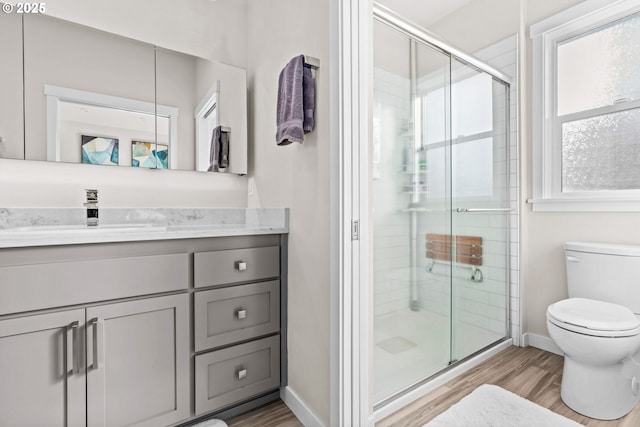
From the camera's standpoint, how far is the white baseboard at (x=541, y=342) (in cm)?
207

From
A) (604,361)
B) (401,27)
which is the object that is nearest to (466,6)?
(401,27)

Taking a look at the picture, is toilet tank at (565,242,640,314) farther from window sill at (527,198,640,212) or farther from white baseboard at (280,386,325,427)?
white baseboard at (280,386,325,427)

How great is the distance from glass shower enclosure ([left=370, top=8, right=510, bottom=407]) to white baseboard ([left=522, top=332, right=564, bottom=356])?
0.49 ft

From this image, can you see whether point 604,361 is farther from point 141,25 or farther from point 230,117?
point 141,25

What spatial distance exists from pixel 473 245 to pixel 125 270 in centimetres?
195

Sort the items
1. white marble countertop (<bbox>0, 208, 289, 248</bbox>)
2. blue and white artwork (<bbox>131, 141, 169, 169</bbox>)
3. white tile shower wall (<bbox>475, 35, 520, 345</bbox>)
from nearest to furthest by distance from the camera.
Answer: white marble countertop (<bbox>0, 208, 289, 248</bbox>), blue and white artwork (<bbox>131, 141, 169, 169</bbox>), white tile shower wall (<bbox>475, 35, 520, 345</bbox>)

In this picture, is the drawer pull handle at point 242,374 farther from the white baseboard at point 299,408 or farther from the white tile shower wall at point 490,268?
the white tile shower wall at point 490,268

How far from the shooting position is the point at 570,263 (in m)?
1.90

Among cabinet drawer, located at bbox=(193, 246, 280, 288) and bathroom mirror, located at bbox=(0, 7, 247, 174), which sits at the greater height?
bathroom mirror, located at bbox=(0, 7, 247, 174)

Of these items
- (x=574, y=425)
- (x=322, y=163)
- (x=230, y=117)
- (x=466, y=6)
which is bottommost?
(x=574, y=425)

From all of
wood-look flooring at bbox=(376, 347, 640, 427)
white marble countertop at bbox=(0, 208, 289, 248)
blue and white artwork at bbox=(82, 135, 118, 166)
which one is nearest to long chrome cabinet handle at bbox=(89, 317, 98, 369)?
white marble countertop at bbox=(0, 208, 289, 248)

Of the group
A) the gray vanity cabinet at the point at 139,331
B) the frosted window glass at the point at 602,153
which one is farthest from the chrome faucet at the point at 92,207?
the frosted window glass at the point at 602,153

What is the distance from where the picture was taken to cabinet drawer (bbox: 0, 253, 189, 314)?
3.40 ft

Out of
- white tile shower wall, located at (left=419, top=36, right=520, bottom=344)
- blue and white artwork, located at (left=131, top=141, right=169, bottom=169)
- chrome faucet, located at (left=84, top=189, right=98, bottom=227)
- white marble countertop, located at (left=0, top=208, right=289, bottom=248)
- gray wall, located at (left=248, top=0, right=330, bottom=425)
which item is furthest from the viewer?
white tile shower wall, located at (left=419, top=36, right=520, bottom=344)
